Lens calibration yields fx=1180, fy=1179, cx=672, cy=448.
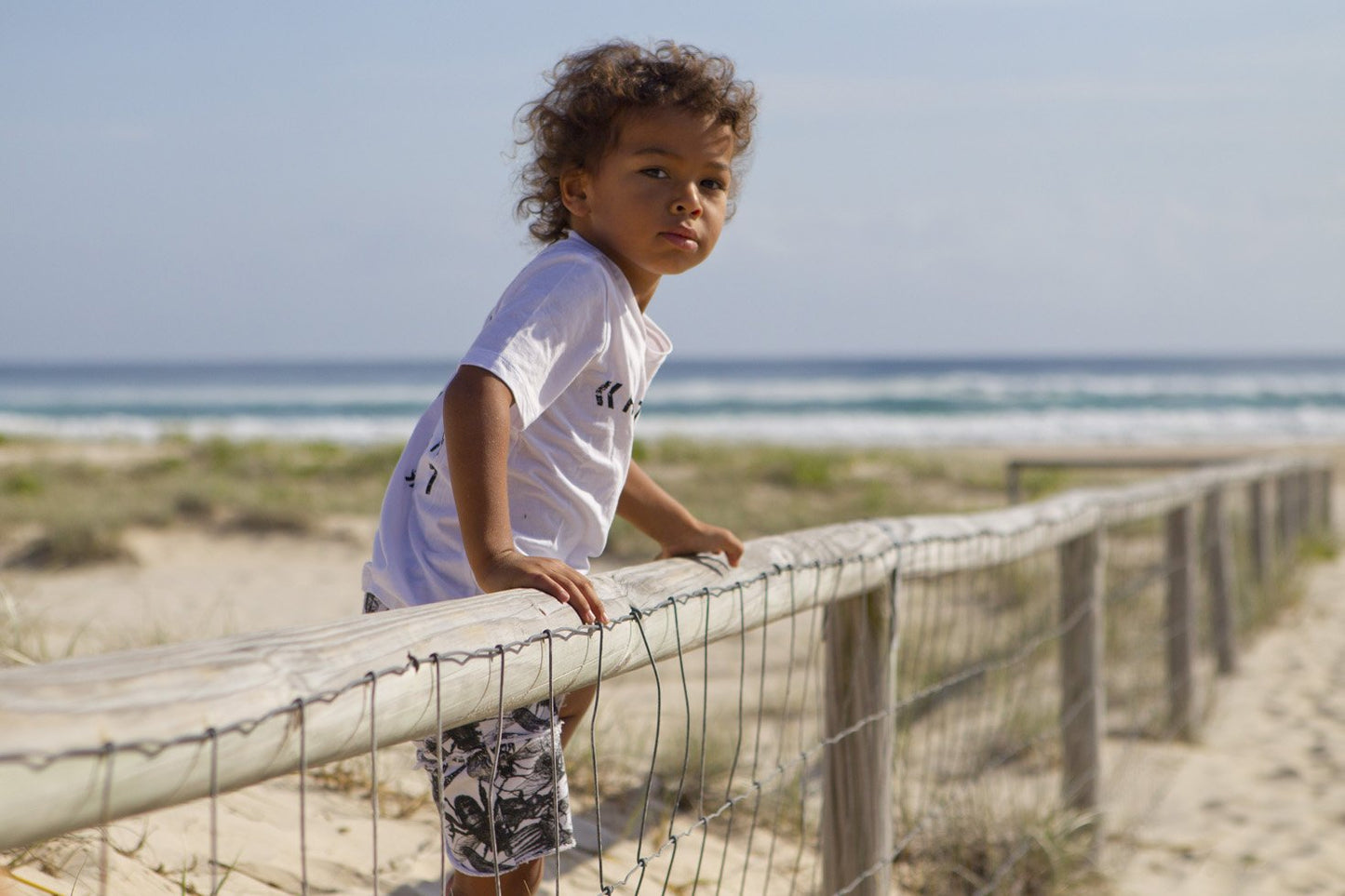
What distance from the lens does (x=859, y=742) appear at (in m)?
2.55

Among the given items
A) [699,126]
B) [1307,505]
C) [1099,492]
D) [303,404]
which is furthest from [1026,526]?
[303,404]

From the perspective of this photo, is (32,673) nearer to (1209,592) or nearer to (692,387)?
(1209,592)

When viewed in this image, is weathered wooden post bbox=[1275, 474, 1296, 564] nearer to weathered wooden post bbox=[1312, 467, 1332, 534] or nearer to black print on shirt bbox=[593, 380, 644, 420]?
weathered wooden post bbox=[1312, 467, 1332, 534]

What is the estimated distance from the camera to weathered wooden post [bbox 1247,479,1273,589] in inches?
328

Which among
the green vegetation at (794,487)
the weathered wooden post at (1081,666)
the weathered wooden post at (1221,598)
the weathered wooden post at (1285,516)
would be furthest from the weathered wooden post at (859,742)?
the weathered wooden post at (1285,516)

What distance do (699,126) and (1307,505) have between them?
451 inches

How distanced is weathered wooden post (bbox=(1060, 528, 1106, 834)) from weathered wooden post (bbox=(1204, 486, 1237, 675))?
3033 mm

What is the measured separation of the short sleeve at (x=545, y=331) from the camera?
5.61 ft

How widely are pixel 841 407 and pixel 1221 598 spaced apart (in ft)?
119

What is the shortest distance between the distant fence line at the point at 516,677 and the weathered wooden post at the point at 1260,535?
4764mm

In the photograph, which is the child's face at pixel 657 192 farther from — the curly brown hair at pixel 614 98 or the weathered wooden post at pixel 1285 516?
the weathered wooden post at pixel 1285 516

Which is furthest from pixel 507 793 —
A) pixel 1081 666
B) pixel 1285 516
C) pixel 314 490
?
pixel 314 490

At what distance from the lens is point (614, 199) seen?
1994 millimetres

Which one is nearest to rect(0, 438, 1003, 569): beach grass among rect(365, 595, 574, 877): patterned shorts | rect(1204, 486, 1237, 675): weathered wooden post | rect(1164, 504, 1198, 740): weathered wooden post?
rect(1204, 486, 1237, 675): weathered wooden post
